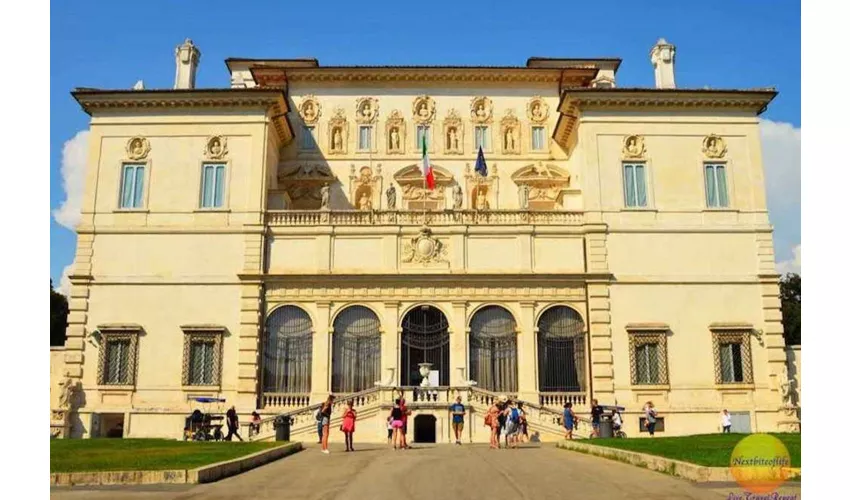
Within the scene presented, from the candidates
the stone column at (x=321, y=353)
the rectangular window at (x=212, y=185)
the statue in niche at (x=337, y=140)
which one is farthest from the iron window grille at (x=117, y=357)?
the statue in niche at (x=337, y=140)

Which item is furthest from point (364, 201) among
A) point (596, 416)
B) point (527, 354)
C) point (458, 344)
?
point (596, 416)

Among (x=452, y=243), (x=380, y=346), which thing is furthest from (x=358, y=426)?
(x=452, y=243)

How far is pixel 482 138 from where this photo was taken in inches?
1603

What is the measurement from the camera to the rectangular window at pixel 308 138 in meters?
40.3

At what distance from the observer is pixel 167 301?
33781mm

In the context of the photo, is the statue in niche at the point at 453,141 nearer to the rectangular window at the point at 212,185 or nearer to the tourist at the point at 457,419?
the rectangular window at the point at 212,185

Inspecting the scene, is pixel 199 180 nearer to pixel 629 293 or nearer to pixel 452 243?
pixel 452 243

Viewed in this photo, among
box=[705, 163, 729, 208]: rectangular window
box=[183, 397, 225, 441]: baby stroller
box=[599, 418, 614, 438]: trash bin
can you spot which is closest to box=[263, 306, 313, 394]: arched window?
box=[183, 397, 225, 441]: baby stroller

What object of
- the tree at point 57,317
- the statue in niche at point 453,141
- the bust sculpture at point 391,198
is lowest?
the tree at point 57,317

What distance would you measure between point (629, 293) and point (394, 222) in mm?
10825

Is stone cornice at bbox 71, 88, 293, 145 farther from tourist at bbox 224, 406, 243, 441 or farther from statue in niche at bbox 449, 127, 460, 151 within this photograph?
tourist at bbox 224, 406, 243, 441

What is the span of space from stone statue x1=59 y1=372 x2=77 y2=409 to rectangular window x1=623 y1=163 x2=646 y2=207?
2530 centimetres

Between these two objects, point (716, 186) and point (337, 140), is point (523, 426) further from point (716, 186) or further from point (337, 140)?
point (337, 140)

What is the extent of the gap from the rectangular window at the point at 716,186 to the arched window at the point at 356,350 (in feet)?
52.7
